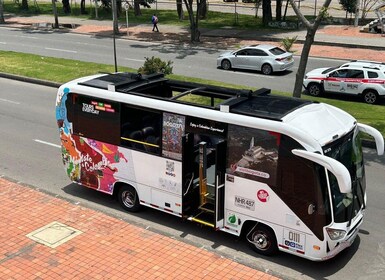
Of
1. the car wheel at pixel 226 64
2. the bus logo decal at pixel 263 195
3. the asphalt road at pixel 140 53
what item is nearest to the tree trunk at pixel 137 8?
the asphalt road at pixel 140 53

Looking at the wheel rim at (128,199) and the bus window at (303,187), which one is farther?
the wheel rim at (128,199)

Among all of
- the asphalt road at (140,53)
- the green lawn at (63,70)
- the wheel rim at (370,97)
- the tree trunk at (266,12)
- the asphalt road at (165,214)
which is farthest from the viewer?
the tree trunk at (266,12)

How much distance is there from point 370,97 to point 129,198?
14671 mm

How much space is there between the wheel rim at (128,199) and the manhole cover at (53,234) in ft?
5.04

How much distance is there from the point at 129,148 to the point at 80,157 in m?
1.61

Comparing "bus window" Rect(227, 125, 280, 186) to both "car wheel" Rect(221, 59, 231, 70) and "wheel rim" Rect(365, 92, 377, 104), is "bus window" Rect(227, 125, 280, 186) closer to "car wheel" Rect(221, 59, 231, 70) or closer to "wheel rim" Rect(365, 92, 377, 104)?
"wheel rim" Rect(365, 92, 377, 104)

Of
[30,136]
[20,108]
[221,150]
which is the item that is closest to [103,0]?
[20,108]

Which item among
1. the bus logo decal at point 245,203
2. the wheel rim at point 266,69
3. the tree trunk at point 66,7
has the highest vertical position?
the tree trunk at point 66,7

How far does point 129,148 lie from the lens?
1073cm

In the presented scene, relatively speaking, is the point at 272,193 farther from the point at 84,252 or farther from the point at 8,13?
the point at 8,13

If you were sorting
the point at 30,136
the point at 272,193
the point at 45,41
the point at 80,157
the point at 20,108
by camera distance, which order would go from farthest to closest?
the point at 45,41, the point at 20,108, the point at 30,136, the point at 80,157, the point at 272,193

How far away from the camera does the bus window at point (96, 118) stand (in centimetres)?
1088

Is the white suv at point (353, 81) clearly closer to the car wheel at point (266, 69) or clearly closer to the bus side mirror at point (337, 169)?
the car wheel at point (266, 69)

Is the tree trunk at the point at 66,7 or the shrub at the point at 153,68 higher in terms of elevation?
the tree trunk at the point at 66,7
